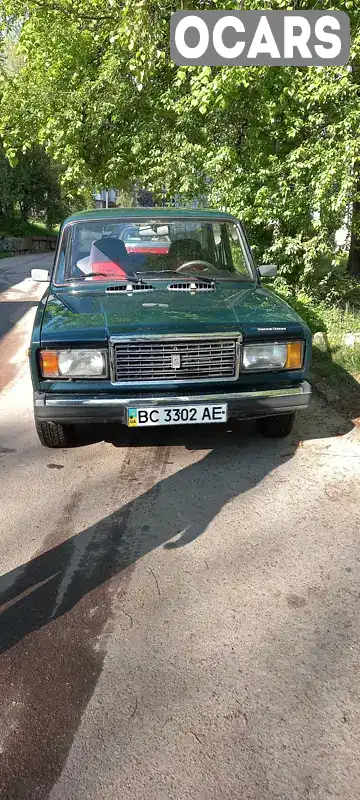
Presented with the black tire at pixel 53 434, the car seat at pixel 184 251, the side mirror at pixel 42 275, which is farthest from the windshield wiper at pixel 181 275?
the black tire at pixel 53 434

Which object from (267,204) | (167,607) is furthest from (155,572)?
(267,204)

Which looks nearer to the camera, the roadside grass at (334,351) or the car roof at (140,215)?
the car roof at (140,215)

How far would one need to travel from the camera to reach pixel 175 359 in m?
3.97

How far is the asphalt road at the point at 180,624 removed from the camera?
197cm

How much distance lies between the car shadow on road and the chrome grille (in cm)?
67

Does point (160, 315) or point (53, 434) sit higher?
point (160, 315)

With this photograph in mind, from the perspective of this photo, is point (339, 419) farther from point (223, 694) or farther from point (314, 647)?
point (223, 694)

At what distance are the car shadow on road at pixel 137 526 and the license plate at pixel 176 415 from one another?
391 mm

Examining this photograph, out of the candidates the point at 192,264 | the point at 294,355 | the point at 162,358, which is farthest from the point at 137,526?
the point at 192,264

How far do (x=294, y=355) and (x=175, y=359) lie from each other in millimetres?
854

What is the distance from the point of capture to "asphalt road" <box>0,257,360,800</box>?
1.97 m

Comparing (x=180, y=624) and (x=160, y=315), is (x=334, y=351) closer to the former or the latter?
(x=160, y=315)

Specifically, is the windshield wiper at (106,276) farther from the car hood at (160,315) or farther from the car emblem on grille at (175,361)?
the car emblem on grille at (175,361)

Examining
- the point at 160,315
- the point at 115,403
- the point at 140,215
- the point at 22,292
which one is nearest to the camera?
the point at 115,403
